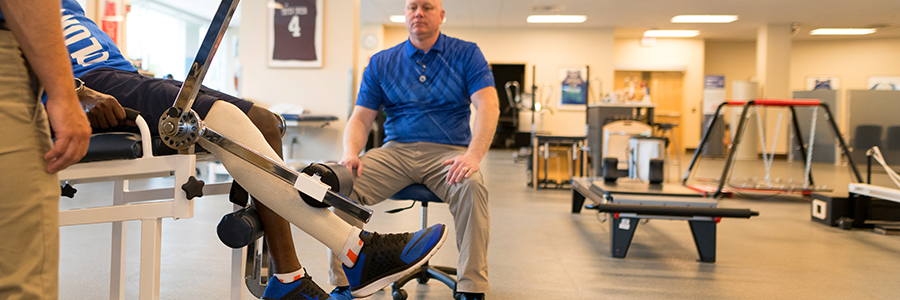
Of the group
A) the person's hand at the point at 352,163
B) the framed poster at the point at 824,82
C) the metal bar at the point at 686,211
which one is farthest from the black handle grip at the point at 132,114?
the framed poster at the point at 824,82

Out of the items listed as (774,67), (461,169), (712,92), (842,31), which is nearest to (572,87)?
(712,92)

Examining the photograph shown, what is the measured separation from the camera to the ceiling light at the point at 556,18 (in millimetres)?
9703

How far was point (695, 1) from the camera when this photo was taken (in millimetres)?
8258

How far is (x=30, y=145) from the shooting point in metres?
0.67

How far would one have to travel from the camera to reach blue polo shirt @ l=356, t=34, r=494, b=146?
187 centimetres

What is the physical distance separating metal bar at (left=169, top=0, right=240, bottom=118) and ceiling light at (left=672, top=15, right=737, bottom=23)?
9.76 metres

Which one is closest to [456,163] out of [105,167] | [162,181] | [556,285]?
[556,285]

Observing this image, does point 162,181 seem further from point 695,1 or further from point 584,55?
point 584,55

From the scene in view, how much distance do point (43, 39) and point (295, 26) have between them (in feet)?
13.9

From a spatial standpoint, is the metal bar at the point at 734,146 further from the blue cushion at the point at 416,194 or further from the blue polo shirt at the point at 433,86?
the blue cushion at the point at 416,194

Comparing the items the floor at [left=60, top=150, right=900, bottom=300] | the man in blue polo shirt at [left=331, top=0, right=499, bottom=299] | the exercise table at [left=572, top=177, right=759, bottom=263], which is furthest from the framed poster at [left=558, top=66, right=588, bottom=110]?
the man in blue polo shirt at [left=331, top=0, right=499, bottom=299]

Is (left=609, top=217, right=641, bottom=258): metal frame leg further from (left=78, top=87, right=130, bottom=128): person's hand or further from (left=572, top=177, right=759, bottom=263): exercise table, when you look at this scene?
(left=78, top=87, right=130, bottom=128): person's hand

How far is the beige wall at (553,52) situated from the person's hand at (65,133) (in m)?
10.2

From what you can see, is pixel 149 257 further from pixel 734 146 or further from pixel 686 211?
pixel 734 146
